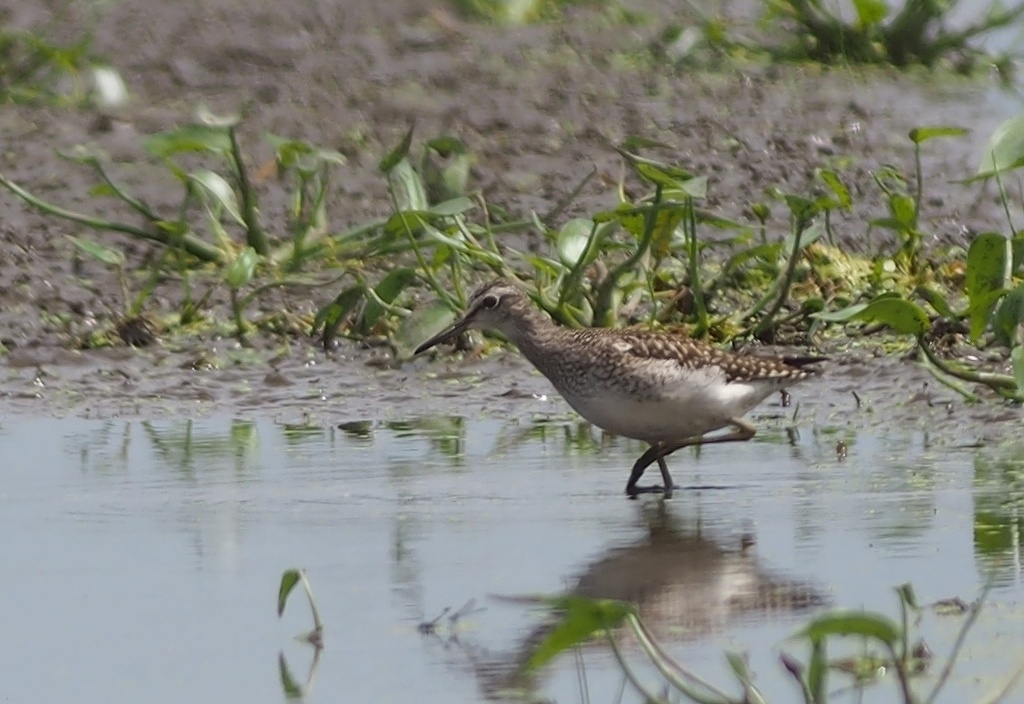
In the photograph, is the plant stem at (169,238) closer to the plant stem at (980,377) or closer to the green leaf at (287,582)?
the plant stem at (980,377)

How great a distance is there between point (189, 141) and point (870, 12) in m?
5.41

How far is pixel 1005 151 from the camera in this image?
7469 mm

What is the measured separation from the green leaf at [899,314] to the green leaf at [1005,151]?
51cm

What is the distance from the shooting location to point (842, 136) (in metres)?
11.9

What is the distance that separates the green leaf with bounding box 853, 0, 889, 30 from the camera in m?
12.7

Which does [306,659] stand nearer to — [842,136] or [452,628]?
[452,628]

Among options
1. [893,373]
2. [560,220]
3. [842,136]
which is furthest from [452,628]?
[842,136]

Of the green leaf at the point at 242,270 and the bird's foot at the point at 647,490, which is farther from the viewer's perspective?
the green leaf at the point at 242,270

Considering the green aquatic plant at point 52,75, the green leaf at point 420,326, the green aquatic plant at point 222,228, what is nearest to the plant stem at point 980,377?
the green leaf at point 420,326

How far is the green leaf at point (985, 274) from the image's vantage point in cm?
759

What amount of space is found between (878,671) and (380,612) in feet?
4.02

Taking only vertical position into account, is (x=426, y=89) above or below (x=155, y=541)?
above

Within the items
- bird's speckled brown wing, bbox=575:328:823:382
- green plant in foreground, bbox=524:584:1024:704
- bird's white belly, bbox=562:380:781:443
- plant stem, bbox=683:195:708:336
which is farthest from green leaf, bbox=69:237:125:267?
green plant in foreground, bbox=524:584:1024:704

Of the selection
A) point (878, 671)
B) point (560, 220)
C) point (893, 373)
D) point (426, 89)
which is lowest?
point (878, 671)
